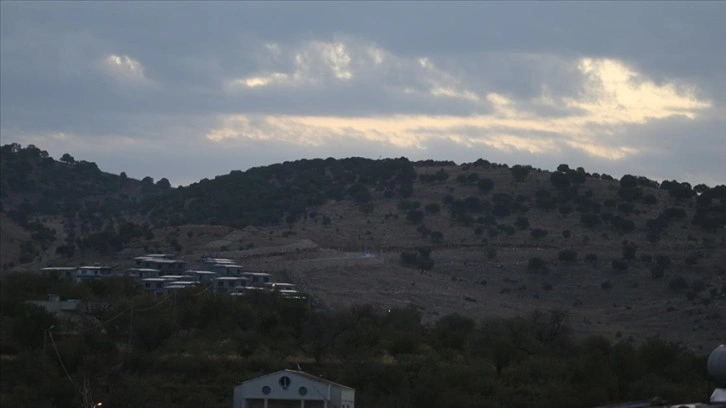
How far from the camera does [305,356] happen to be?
250ft

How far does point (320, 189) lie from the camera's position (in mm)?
160625

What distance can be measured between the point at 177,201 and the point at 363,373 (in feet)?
371

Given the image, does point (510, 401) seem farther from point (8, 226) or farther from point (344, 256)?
point (8, 226)

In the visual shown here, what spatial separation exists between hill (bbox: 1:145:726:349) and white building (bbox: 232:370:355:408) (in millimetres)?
34233

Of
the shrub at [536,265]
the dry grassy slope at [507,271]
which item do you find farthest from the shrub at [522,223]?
the shrub at [536,265]

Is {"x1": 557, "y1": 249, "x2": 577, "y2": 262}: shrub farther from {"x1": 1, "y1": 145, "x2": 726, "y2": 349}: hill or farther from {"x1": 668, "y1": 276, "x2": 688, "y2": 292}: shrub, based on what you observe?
{"x1": 668, "y1": 276, "x2": 688, "y2": 292}: shrub

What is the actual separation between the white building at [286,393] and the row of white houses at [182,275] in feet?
118

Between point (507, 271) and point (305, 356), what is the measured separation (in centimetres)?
4077

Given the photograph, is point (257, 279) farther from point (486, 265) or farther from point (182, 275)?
point (486, 265)

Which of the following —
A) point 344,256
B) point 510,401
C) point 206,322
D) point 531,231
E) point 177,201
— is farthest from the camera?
point 177,201

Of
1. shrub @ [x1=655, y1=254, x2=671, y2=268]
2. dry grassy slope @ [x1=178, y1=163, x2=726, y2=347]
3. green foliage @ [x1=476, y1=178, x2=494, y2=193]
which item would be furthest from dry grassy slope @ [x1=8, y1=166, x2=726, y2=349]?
green foliage @ [x1=476, y1=178, x2=494, y2=193]

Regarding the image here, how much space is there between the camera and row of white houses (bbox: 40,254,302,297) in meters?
99.0

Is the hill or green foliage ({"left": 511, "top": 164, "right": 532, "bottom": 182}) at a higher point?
green foliage ({"left": 511, "top": 164, "right": 532, "bottom": 182})

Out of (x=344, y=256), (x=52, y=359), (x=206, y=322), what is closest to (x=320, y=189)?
(x=344, y=256)
